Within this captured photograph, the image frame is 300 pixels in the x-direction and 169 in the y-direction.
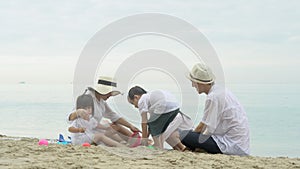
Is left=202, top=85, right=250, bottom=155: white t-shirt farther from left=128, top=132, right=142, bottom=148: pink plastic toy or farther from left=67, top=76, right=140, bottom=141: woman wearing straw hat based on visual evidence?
left=67, top=76, right=140, bottom=141: woman wearing straw hat

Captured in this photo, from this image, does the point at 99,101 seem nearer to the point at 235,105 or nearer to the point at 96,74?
the point at 96,74

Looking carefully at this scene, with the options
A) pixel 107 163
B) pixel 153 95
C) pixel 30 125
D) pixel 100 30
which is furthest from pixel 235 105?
pixel 30 125

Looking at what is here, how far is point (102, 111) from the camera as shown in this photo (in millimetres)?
4703

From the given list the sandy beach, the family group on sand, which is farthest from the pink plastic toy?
the sandy beach

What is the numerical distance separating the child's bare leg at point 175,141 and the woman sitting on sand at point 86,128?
1.81 feet

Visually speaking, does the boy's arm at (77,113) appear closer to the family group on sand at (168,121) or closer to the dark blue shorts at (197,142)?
A: the family group on sand at (168,121)

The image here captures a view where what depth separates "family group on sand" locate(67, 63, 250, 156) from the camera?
4.11m

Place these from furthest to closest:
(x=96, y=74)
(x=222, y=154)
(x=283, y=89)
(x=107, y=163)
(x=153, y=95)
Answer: (x=283, y=89)
(x=96, y=74)
(x=153, y=95)
(x=222, y=154)
(x=107, y=163)

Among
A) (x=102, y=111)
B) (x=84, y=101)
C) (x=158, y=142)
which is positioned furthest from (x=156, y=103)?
(x=84, y=101)

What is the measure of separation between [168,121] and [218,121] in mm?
616

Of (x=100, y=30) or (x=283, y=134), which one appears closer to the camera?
(x=100, y=30)

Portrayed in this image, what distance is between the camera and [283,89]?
22.7m

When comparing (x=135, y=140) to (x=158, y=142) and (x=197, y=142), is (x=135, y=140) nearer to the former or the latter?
(x=158, y=142)

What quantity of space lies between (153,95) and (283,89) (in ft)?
64.1
